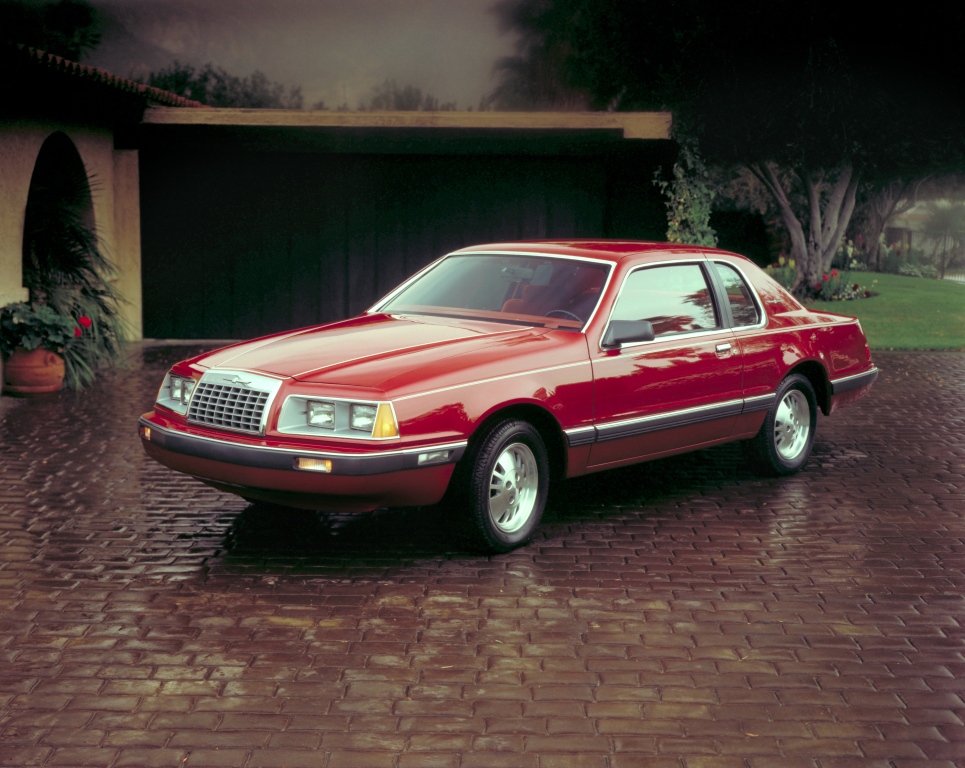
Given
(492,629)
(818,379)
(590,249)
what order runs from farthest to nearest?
(818,379), (590,249), (492,629)

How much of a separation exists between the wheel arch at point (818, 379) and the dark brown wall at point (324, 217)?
8.63 meters

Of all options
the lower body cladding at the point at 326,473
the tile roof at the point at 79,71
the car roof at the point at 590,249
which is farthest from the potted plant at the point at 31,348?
the lower body cladding at the point at 326,473

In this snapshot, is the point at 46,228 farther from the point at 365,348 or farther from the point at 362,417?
the point at 362,417

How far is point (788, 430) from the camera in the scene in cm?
745

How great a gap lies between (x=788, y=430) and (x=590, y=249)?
211cm

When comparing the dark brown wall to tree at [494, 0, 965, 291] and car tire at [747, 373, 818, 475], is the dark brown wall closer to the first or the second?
tree at [494, 0, 965, 291]

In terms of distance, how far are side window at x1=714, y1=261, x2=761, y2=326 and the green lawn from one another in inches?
401

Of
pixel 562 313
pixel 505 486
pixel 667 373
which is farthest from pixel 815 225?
pixel 505 486

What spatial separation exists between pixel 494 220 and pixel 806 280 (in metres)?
10.6

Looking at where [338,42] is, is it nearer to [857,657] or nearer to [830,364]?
[830,364]

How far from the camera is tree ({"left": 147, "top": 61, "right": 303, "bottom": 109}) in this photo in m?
40.3

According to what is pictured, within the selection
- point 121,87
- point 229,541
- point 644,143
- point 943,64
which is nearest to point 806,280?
point 943,64

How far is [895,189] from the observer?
39.5m

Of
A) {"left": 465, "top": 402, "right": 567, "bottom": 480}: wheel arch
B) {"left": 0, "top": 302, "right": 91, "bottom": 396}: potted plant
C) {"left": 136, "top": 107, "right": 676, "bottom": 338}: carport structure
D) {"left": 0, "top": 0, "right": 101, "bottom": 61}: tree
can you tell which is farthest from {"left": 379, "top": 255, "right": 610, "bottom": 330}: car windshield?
{"left": 0, "top": 0, "right": 101, "bottom": 61}: tree
